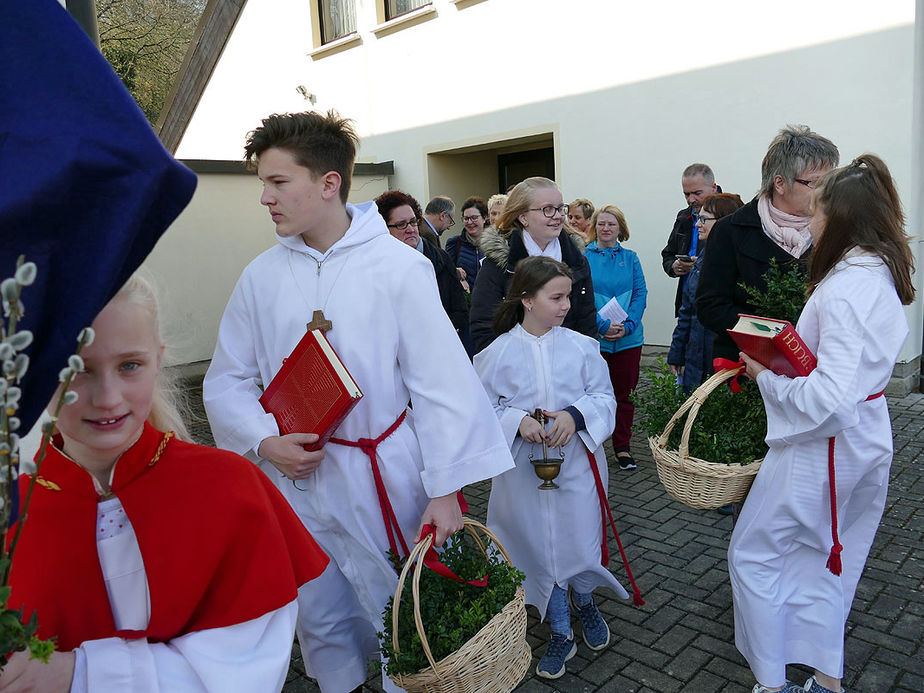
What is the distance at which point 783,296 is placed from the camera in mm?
2961

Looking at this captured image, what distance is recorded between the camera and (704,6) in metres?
7.73

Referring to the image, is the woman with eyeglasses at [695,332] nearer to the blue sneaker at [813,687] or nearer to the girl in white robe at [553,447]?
the girl in white robe at [553,447]

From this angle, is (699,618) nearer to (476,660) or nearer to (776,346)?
(776,346)

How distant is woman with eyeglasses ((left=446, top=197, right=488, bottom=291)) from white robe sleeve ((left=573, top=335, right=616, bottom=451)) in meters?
3.72

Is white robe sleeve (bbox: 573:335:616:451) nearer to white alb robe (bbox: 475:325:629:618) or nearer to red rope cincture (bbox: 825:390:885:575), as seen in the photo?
white alb robe (bbox: 475:325:629:618)

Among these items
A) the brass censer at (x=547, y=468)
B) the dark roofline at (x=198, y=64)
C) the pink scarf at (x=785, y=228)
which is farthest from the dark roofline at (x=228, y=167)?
the brass censer at (x=547, y=468)

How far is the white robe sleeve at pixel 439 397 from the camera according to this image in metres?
2.30

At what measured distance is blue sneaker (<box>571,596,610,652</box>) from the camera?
3250 mm

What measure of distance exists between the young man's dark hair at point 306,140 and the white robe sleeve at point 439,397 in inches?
16.9

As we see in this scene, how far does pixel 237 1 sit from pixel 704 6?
28.6 feet

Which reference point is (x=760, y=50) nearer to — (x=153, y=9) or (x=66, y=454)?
(x=66, y=454)

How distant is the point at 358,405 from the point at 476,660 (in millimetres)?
862

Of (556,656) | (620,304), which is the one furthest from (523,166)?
(556,656)

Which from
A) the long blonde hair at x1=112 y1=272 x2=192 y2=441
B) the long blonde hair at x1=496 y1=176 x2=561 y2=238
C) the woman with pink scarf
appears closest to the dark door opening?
the long blonde hair at x1=496 y1=176 x2=561 y2=238
